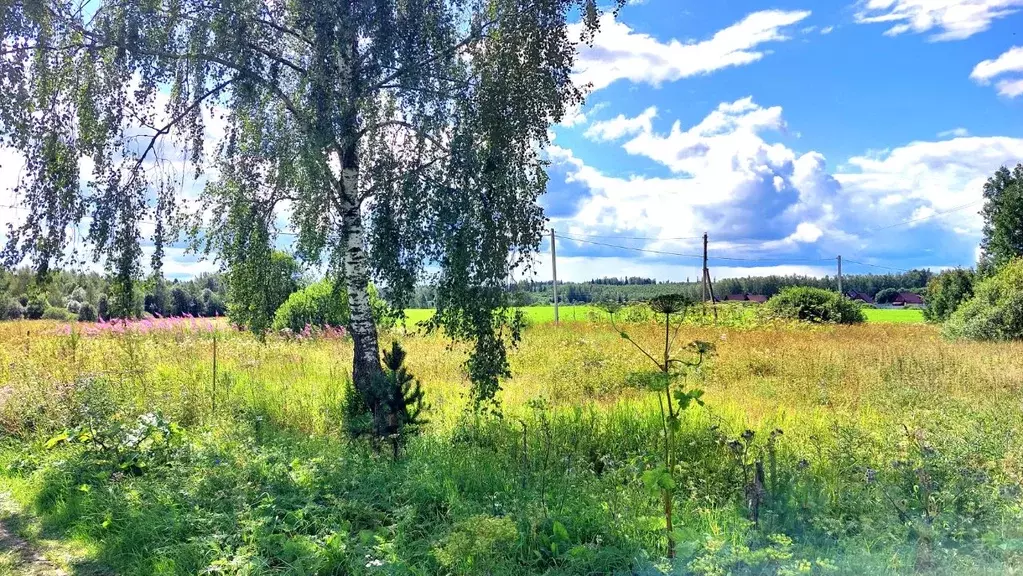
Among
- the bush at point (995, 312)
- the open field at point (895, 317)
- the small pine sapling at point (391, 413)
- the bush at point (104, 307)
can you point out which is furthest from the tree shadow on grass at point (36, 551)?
the open field at point (895, 317)

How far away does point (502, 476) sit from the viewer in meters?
4.64

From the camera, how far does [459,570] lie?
121 inches

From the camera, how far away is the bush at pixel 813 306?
24.2 m

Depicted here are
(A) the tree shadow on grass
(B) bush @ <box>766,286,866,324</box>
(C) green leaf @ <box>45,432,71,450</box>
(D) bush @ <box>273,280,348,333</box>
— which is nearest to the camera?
(A) the tree shadow on grass

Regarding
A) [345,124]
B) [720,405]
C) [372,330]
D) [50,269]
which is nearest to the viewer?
[345,124]

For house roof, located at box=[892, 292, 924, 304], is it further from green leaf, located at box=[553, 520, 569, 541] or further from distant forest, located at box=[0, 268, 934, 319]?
green leaf, located at box=[553, 520, 569, 541]

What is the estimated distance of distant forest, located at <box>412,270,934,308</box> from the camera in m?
6.58

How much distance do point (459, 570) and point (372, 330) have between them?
4389 millimetres

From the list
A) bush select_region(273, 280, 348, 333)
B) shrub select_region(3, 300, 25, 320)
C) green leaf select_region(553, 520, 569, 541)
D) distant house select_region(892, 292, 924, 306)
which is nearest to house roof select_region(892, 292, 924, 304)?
distant house select_region(892, 292, 924, 306)

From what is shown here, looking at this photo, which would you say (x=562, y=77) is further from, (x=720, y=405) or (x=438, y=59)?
(x=720, y=405)

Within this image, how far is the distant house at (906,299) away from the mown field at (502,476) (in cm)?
6148

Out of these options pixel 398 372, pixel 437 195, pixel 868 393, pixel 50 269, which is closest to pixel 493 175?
pixel 437 195

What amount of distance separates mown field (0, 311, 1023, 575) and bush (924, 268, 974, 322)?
2704cm

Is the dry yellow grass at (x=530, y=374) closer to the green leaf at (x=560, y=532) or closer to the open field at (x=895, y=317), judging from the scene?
the green leaf at (x=560, y=532)
